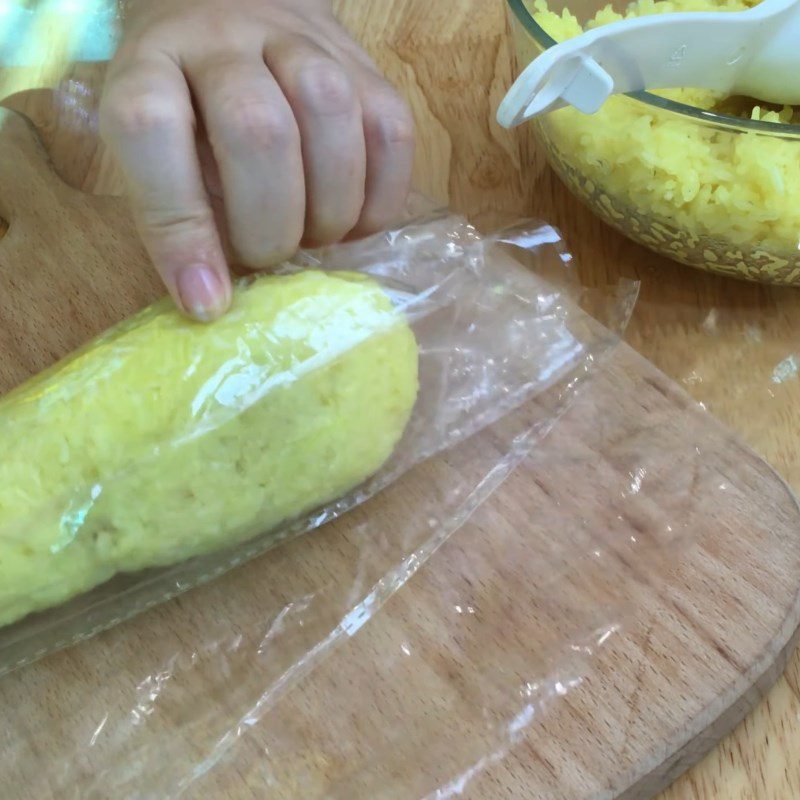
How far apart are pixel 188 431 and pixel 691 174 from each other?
0.45 metres

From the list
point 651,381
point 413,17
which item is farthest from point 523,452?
point 413,17

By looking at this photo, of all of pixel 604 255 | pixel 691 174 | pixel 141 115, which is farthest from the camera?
pixel 604 255

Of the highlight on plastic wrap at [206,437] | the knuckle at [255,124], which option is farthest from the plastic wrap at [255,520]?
the knuckle at [255,124]

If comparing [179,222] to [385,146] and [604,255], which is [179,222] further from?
[604,255]

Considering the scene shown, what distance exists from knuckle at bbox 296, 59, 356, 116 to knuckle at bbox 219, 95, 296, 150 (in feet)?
0.11

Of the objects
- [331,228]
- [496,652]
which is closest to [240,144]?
[331,228]

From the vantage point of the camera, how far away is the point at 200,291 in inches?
22.6

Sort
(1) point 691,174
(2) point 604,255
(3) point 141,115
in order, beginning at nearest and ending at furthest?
(3) point 141,115 → (1) point 691,174 → (2) point 604,255

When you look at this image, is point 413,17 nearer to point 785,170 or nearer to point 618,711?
point 785,170

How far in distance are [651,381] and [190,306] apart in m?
0.39

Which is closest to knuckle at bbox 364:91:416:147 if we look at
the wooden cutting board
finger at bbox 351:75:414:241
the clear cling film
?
finger at bbox 351:75:414:241

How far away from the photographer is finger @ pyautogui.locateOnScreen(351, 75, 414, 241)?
660 millimetres

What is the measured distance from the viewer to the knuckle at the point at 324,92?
0.60 meters

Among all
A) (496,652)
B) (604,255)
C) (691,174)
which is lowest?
(496,652)
